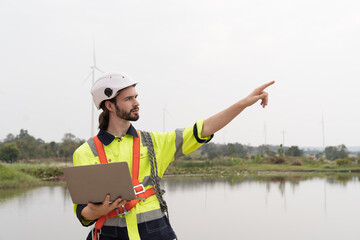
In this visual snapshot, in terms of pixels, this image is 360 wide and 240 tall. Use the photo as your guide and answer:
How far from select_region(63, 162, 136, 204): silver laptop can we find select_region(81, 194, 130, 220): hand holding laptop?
21 mm

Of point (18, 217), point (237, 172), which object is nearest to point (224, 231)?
point (18, 217)

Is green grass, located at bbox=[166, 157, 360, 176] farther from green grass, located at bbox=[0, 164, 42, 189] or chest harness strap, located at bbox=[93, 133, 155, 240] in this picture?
chest harness strap, located at bbox=[93, 133, 155, 240]

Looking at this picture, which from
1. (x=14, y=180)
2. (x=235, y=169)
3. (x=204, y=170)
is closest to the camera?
(x=14, y=180)

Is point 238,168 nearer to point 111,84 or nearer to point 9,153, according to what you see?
point 9,153

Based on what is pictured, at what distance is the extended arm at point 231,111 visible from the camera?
2.07 metres

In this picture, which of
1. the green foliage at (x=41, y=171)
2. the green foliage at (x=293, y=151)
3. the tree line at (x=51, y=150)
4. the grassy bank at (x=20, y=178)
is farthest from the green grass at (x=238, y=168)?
the grassy bank at (x=20, y=178)

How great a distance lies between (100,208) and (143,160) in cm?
35

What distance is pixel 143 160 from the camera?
2143mm

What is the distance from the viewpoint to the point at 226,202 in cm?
1217

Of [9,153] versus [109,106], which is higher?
[109,106]

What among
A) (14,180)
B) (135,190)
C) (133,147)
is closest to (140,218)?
(135,190)

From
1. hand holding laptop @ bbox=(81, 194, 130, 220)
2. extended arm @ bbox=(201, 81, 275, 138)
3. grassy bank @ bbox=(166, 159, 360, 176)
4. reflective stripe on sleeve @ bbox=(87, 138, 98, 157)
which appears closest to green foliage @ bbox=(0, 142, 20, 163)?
grassy bank @ bbox=(166, 159, 360, 176)

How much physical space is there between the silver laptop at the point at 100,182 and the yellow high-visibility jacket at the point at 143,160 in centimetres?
18

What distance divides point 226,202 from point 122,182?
35.0 feet
